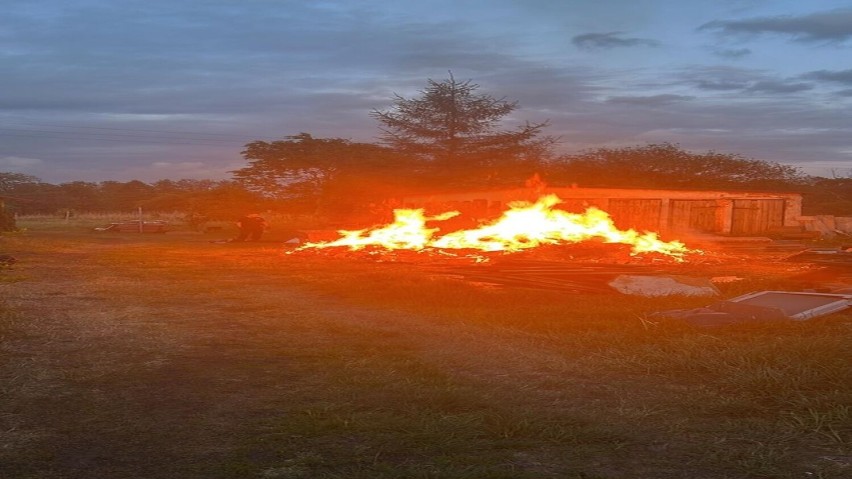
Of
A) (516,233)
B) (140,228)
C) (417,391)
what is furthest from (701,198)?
(140,228)

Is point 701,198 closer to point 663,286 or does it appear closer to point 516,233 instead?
point 516,233

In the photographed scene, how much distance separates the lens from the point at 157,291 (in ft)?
40.9

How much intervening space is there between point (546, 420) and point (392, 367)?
6.56 feet

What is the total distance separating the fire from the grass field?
8109 millimetres

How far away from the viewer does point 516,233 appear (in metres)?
19.7

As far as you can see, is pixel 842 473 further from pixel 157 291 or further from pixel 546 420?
pixel 157 291

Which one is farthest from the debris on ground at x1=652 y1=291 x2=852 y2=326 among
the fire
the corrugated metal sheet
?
the corrugated metal sheet

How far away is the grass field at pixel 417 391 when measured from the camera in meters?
4.35

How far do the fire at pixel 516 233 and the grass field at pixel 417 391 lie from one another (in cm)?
811

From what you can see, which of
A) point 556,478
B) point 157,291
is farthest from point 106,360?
point 157,291

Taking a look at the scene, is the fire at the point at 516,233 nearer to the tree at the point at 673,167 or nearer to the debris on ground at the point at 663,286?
the debris on ground at the point at 663,286

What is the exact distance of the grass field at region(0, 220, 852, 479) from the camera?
4.35 metres

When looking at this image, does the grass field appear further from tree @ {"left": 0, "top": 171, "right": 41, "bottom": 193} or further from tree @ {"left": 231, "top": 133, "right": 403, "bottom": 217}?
tree @ {"left": 0, "top": 171, "right": 41, "bottom": 193}

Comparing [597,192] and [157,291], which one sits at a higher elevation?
[597,192]
